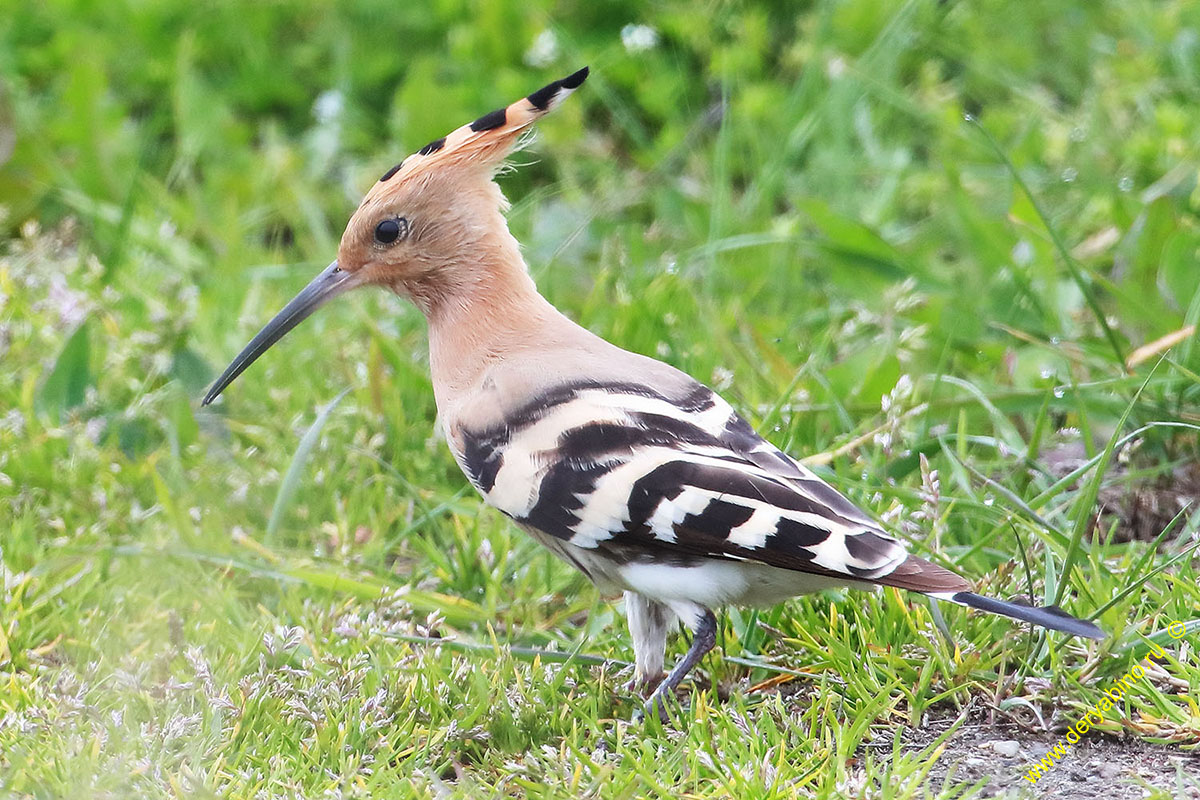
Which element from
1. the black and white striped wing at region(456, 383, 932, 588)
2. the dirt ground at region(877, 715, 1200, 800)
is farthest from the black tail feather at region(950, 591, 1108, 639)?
the dirt ground at region(877, 715, 1200, 800)

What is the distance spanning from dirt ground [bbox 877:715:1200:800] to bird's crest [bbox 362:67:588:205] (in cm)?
131

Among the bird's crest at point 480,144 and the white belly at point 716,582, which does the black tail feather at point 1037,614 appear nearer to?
the white belly at point 716,582

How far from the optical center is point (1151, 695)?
2.26 meters

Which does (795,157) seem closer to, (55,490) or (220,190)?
(220,190)

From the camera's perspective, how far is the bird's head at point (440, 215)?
2.81m

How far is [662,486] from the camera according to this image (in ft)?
7.64

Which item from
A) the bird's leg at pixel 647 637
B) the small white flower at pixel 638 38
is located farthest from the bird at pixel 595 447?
the small white flower at pixel 638 38

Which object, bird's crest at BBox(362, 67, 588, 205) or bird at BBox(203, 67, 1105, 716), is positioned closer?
bird at BBox(203, 67, 1105, 716)

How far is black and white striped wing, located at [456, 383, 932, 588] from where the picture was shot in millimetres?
2242

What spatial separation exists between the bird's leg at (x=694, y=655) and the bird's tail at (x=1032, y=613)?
1.29ft

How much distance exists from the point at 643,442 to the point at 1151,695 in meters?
0.87

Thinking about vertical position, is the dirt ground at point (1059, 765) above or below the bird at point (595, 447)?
below

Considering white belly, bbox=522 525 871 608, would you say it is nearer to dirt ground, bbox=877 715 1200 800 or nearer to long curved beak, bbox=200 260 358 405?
dirt ground, bbox=877 715 1200 800

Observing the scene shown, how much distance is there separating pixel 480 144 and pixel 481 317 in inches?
13.1
